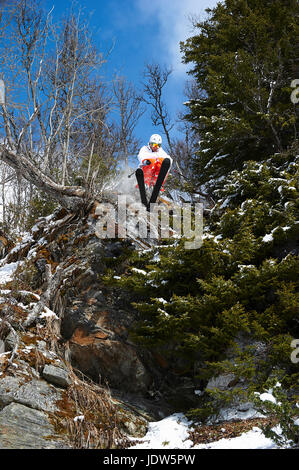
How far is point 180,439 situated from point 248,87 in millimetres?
6299

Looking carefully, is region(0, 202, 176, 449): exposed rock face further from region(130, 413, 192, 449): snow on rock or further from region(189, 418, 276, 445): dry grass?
region(189, 418, 276, 445): dry grass

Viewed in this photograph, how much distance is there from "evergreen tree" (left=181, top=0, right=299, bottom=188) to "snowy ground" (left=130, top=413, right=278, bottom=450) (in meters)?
5.21

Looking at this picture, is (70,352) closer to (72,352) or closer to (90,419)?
(72,352)

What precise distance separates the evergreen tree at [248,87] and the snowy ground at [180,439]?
5213 millimetres

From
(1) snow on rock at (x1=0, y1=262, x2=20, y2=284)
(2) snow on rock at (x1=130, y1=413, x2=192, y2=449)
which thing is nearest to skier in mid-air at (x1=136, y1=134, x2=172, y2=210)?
(1) snow on rock at (x1=0, y1=262, x2=20, y2=284)

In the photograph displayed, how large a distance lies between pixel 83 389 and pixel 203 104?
283 inches

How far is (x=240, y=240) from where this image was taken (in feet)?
14.8

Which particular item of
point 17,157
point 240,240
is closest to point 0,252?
point 17,157

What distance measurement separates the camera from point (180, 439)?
362 centimetres

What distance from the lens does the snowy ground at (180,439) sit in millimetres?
2830

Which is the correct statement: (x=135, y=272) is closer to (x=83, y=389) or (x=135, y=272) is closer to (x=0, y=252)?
(x=83, y=389)

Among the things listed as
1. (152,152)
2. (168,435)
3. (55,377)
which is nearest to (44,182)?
(152,152)

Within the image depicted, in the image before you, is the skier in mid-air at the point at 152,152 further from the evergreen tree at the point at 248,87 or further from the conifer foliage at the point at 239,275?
the evergreen tree at the point at 248,87

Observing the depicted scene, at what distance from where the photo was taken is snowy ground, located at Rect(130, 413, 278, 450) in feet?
9.29
